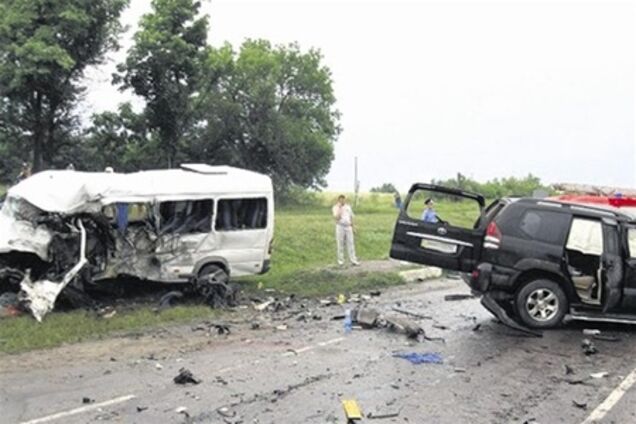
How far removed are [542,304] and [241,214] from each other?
19.0 ft

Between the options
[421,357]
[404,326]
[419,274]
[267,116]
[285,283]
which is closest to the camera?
[421,357]

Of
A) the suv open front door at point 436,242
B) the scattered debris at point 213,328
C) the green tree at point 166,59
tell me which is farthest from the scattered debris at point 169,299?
the green tree at point 166,59

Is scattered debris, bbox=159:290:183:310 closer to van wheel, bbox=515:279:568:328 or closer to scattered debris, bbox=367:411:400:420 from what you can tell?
van wheel, bbox=515:279:568:328

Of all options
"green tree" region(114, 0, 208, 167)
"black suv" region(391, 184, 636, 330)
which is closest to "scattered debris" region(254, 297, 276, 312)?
"black suv" region(391, 184, 636, 330)

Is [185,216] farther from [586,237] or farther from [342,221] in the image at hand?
[586,237]

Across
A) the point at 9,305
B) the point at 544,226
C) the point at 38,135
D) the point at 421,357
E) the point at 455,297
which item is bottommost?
the point at 455,297

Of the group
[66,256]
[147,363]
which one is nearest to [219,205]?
[66,256]

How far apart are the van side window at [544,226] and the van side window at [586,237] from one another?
0.56ft

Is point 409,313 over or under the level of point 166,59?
under

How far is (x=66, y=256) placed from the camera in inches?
456

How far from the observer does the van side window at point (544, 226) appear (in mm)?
10391

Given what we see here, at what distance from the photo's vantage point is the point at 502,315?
10.2 meters

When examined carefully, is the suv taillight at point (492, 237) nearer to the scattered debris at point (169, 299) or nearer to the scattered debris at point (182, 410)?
the scattered debris at point (169, 299)

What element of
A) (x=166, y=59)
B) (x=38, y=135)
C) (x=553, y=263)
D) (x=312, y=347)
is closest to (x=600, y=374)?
(x=553, y=263)
